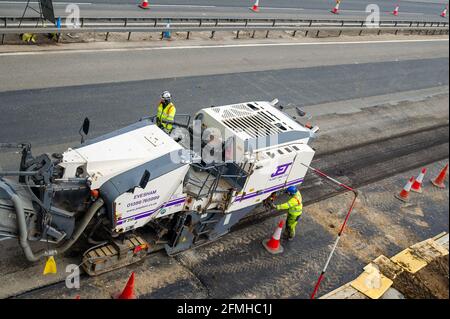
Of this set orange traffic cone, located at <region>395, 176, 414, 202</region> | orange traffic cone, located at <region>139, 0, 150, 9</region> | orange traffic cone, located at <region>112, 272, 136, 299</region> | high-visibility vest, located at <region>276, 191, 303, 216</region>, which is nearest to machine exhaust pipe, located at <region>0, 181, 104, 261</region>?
orange traffic cone, located at <region>112, 272, 136, 299</region>

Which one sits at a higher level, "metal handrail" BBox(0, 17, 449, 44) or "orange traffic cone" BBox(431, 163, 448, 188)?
"metal handrail" BBox(0, 17, 449, 44)

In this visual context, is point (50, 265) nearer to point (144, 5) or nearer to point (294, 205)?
point (294, 205)

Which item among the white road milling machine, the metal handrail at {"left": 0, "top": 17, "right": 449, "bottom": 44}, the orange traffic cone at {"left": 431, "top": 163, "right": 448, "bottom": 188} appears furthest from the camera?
the metal handrail at {"left": 0, "top": 17, "right": 449, "bottom": 44}

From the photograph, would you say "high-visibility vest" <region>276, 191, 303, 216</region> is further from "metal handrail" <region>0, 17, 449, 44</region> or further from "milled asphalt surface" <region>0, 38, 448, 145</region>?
"metal handrail" <region>0, 17, 449, 44</region>

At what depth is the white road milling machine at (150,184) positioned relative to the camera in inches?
299

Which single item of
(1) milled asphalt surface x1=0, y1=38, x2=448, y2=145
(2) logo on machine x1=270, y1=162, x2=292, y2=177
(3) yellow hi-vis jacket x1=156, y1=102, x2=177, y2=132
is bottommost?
(1) milled asphalt surface x1=0, y1=38, x2=448, y2=145

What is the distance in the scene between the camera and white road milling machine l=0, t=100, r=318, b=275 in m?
7.59

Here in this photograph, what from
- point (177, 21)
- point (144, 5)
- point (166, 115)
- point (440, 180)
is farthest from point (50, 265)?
point (144, 5)

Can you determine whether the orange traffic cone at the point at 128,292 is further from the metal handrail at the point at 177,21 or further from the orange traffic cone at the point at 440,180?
the metal handrail at the point at 177,21

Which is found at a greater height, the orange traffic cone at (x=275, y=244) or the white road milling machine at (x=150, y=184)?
the white road milling machine at (x=150, y=184)

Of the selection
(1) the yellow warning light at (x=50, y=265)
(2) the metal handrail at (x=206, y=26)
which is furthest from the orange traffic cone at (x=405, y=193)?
(2) the metal handrail at (x=206, y=26)

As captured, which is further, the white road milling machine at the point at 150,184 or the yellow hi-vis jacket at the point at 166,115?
the yellow hi-vis jacket at the point at 166,115

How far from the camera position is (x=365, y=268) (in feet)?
33.6
